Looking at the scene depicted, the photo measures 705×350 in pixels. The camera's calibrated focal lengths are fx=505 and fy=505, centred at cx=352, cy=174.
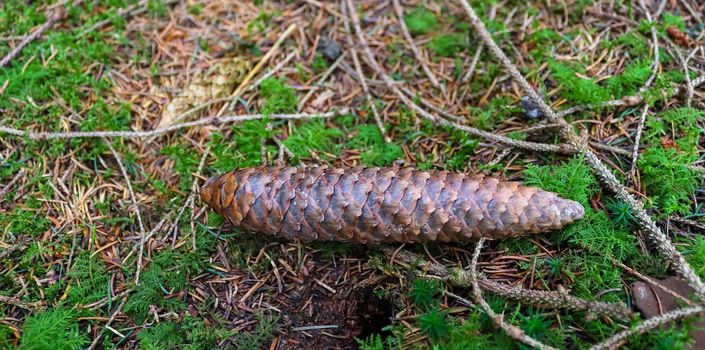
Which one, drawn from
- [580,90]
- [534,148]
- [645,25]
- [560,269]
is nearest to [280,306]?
[560,269]

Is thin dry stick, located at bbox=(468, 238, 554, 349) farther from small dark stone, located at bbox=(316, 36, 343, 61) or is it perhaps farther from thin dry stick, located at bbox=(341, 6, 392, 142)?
small dark stone, located at bbox=(316, 36, 343, 61)

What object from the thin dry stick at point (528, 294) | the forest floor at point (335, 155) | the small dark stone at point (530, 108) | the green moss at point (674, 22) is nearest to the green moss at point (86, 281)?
the forest floor at point (335, 155)

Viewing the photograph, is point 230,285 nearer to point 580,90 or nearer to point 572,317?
point 572,317

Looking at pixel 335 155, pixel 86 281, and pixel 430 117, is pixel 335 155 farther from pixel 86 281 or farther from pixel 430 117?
pixel 86 281

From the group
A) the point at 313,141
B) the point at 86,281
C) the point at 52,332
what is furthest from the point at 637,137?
the point at 52,332

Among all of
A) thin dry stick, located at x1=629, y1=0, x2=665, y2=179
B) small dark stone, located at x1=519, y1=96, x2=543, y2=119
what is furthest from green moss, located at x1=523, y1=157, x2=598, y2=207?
small dark stone, located at x1=519, y1=96, x2=543, y2=119

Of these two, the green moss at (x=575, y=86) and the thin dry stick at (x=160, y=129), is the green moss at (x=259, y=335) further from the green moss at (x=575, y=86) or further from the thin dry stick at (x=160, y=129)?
the green moss at (x=575, y=86)

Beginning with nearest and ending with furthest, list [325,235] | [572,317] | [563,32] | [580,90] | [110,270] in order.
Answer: [572,317], [325,235], [110,270], [580,90], [563,32]
